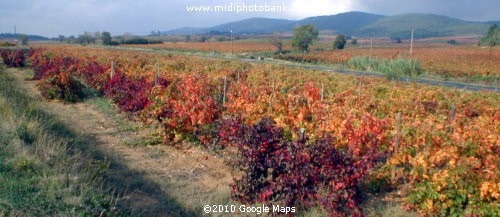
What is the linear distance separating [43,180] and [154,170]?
2466 mm

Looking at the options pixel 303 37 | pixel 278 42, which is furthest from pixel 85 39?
pixel 303 37

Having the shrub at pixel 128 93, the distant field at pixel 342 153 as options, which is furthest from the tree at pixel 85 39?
the distant field at pixel 342 153

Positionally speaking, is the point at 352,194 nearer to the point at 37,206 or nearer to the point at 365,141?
the point at 365,141

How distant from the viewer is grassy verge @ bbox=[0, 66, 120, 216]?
4160 mm


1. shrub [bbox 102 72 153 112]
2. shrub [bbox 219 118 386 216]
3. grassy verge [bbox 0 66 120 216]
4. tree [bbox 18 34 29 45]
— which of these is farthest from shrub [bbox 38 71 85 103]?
tree [bbox 18 34 29 45]

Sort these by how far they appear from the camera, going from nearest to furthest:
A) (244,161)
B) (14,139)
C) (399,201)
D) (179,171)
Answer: (399,201) < (244,161) < (14,139) < (179,171)

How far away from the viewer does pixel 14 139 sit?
258 inches

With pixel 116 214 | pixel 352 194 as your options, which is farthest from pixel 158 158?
pixel 352 194

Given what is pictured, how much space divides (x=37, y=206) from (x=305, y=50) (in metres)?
62.2

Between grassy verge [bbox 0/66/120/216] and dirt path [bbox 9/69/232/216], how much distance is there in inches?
18.0

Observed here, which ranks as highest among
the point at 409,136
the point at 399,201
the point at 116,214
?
the point at 409,136

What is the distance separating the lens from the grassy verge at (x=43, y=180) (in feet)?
13.6

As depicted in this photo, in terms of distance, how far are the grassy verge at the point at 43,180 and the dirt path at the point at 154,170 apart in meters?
0.46

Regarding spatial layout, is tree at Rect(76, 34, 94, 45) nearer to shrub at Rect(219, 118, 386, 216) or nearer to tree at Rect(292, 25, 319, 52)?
tree at Rect(292, 25, 319, 52)
